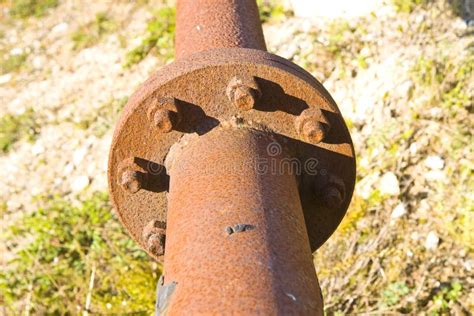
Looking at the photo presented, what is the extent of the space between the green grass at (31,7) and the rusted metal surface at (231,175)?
4404mm

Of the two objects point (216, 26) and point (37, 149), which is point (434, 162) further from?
point (37, 149)

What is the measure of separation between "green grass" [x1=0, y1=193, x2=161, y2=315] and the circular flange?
141 cm

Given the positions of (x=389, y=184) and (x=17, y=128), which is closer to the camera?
(x=389, y=184)

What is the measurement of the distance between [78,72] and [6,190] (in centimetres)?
127

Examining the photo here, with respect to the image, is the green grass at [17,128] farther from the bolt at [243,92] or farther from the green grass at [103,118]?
the bolt at [243,92]

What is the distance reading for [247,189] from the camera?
4.50ft

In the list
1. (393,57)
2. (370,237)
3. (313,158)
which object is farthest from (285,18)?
(313,158)

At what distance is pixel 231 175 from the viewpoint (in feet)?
4.64

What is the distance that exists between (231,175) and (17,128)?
3.63 m

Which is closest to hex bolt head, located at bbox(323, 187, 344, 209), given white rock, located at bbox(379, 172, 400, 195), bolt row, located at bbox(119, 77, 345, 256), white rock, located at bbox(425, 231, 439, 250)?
bolt row, located at bbox(119, 77, 345, 256)

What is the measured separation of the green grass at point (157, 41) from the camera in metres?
4.80

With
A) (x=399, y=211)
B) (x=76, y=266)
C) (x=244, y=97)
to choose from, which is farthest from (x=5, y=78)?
(x=244, y=97)

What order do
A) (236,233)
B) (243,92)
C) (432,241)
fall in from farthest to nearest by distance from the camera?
(432,241), (243,92), (236,233)

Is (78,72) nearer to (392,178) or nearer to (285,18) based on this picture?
(285,18)
